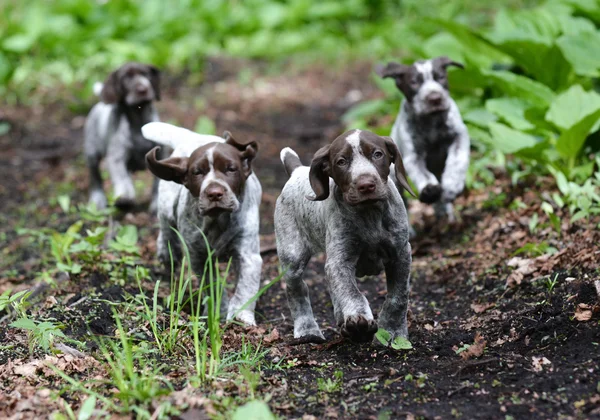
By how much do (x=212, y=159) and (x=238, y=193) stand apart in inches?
13.1

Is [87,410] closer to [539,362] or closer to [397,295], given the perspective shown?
[397,295]

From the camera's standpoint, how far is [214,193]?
5.59m

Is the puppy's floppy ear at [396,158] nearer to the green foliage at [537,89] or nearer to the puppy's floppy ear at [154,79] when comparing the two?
the green foliage at [537,89]

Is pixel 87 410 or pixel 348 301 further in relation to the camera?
pixel 348 301

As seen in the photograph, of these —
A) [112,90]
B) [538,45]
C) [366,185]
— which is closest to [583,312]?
[366,185]

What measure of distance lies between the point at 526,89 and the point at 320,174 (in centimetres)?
436

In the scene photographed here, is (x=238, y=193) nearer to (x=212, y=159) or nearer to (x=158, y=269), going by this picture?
(x=212, y=159)

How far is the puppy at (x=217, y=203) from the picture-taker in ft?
18.8

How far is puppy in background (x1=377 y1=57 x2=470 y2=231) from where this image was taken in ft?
24.0

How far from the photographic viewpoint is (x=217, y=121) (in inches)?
515

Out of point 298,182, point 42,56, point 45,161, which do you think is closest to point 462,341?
point 298,182

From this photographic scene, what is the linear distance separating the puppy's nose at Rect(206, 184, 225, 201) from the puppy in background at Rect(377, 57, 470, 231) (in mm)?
2193

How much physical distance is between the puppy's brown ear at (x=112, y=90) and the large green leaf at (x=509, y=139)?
391cm

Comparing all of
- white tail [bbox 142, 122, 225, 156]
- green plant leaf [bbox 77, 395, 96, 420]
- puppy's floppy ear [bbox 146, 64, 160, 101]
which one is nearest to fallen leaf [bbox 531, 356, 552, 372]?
green plant leaf [bbox 77, 395, 96, 420]
